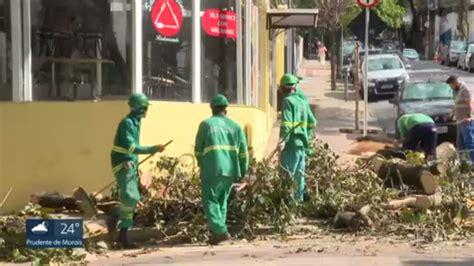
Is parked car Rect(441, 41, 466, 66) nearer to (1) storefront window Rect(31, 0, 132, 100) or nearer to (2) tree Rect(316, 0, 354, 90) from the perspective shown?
(2) tree Rect(316, 0, 354, 90)

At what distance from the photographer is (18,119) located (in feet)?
37.2

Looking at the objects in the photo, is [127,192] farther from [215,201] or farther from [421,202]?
[421,202]

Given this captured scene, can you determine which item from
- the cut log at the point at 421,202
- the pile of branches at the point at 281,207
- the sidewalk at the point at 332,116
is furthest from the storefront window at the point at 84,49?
the sidewalk at the point at 332,116

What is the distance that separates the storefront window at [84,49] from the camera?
11586 mm

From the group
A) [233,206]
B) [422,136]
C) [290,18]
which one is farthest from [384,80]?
[233,206]

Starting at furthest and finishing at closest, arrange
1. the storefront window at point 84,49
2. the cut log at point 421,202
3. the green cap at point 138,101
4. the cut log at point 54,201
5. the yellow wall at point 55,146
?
1. the storefront window at point 84,49
2. the yellow wall at point 55,146
3. the cut log at point 54,201
4. the cut log at point 421,202
5. the green cap at point 138,101

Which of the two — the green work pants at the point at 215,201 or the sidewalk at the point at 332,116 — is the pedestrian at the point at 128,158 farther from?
the sidewalk at the point at 332,116

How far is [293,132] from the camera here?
11.2 m

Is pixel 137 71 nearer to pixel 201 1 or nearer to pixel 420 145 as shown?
pixel 201 1

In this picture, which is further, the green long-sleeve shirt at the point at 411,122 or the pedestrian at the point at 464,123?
the pedestrian at the point at 464,123

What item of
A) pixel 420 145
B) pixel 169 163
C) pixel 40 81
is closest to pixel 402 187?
pixel 420 145
